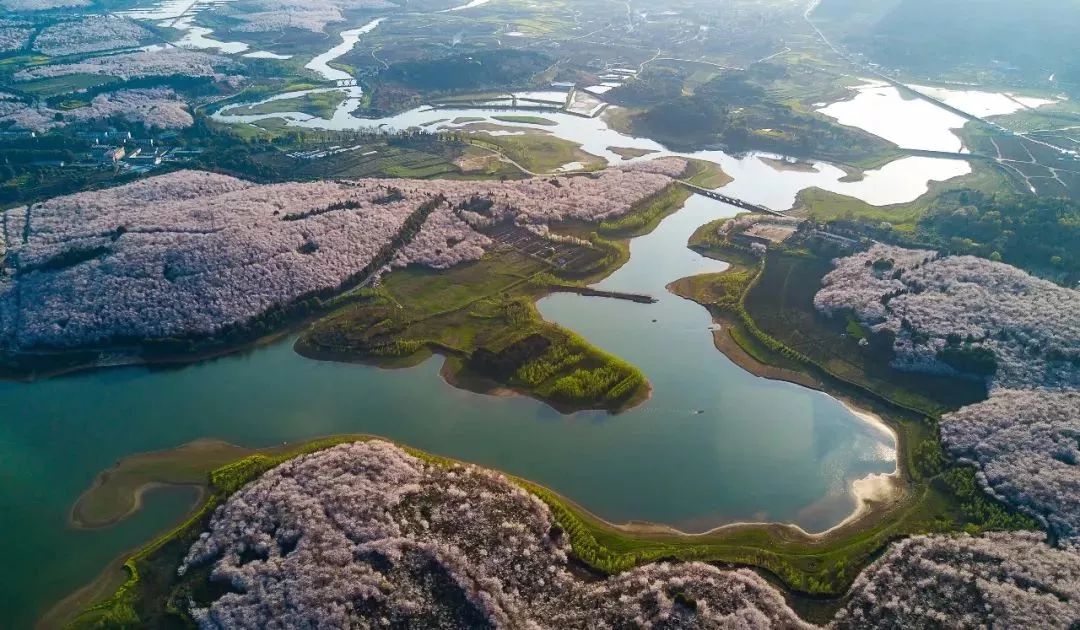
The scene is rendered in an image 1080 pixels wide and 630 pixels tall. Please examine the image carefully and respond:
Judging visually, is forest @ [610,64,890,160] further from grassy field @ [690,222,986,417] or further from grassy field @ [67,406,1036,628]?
grassy field @ [67,406,1036,628]

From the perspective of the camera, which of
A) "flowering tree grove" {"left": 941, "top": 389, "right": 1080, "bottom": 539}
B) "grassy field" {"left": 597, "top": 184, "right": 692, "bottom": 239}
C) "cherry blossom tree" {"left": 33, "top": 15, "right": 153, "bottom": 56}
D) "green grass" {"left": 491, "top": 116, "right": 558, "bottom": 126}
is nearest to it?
"flowering tree grove" {"left": 941, "top": 389, "right": 1080, "bottom": 539}

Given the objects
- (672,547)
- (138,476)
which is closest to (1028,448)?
(672,547)

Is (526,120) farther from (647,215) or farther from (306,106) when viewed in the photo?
(647,215)

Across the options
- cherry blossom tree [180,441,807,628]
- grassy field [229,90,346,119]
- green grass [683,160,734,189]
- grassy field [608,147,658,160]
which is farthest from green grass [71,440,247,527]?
grassy field [229,90,346,119]

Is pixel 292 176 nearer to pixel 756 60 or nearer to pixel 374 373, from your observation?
pixel 374 373

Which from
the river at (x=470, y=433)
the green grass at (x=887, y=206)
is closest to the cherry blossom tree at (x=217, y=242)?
the river at (x=470, y=433)

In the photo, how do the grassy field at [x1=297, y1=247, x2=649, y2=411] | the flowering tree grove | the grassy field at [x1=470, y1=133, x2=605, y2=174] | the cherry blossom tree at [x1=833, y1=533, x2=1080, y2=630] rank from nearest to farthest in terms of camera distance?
the cherry blossom tree at [x1=833, y1=533, x2=1080, y2=630]
the flowering tree grove
the grassy field at [x1=297, y1=247, x2=649, y2=411]
the grassy field at [x1=470, y1=133, x2=605, y2=174]

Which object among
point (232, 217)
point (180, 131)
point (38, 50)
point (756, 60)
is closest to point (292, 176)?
point (232, 217)

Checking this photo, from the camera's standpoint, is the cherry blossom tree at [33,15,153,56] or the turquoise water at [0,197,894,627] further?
the cherry blossom tree at [33,15,153,56]

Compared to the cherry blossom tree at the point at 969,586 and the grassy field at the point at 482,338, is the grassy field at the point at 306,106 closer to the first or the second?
the grassy field at the point at 482,338
